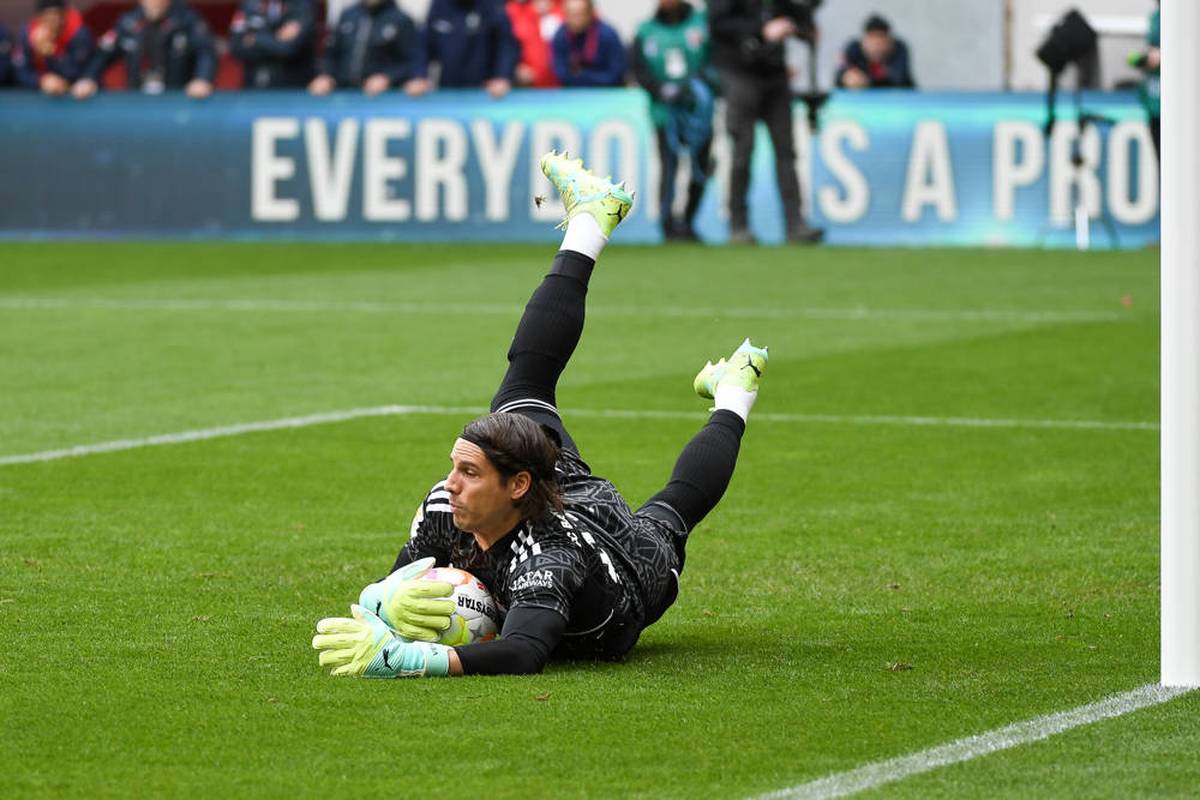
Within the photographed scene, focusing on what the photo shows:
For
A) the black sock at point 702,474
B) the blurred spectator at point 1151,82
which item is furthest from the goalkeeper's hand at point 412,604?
the blurred spectator at point 1151,82

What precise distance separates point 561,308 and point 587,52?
56.0 ft

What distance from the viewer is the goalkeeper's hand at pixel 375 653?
559cm

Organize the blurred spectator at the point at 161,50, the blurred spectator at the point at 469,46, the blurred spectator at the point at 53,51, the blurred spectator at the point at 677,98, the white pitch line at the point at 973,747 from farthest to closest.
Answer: the blurred spectator at the point at 53,51 < the blurred spectator at the point at 161,50 < the blurred spectator at the point at 469,46 < the blurred spectator at the point at 677,98 < the white pitch line at the point at 973,747

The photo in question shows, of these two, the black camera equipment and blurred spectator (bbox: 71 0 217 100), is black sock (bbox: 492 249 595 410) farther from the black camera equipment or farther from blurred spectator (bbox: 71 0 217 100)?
blurred spectator (bbox: 71 0 217 100)

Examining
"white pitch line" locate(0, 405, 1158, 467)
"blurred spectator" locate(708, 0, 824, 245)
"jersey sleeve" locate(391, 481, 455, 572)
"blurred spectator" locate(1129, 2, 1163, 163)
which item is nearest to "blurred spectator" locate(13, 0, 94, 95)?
"blurred spectator" locate(708, 0, 824, 245)

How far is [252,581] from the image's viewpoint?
7.03 m

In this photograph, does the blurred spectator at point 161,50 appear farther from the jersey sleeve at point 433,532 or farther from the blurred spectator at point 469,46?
the jersey sleeve at point 433,532

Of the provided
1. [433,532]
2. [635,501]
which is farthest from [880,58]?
[433,532]

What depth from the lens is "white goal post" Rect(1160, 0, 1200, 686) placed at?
5363mm

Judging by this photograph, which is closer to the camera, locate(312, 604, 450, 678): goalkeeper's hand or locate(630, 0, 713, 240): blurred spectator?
locate(312, 604, 450, 678): goalkeeper's hand

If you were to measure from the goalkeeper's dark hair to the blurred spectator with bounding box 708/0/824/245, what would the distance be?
1613 cm

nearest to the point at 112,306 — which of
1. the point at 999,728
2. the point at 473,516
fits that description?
the point at 473,516

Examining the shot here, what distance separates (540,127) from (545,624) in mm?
17408

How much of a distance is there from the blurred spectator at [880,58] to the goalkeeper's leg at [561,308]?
1676 centimetres
